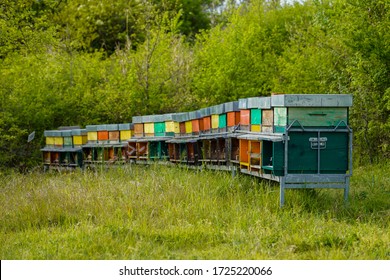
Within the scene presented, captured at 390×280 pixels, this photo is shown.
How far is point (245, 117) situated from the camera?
10.5m

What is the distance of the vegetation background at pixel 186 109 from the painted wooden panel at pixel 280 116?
3.53 ft

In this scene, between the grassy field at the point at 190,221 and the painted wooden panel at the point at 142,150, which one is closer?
the grassy field at the point at 190,221

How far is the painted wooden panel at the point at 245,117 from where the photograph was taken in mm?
10310

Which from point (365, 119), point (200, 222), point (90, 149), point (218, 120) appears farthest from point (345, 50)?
point (200, 222)

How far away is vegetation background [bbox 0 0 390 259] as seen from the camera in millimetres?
7195

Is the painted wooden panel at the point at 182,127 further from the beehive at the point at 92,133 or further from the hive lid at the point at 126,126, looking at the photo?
the beehive at the point at 92,133

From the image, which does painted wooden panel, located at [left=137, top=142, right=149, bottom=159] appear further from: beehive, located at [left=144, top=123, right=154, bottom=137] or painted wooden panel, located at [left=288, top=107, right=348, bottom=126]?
painted wooden panel, located at [left=288, top=107, right=348, bottom=126]

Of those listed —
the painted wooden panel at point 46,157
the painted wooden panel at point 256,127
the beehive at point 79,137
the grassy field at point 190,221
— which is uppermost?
the painted wooden panel at point 256,127

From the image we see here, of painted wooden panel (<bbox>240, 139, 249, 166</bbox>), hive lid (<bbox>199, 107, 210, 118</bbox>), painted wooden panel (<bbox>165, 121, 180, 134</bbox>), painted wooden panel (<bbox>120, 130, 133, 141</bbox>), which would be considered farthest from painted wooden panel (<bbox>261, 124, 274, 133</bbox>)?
painted wooden panel (<bbox>120, 130, 133, 141</bbox>)

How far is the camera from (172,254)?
6.76 m

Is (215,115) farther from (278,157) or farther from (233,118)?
(278,157)

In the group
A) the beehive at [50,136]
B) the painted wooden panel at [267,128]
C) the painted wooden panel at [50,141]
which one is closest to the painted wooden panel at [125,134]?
the beehive at [50,136]

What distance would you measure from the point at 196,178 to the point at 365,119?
258 inches

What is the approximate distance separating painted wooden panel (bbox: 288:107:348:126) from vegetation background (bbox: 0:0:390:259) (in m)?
1.18
